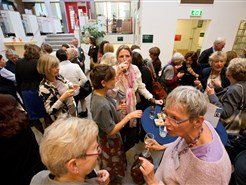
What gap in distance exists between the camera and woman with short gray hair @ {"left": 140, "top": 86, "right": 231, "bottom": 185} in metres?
0.87

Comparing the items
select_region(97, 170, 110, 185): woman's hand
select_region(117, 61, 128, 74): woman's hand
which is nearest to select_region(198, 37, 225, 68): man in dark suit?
select_region(117, 61, 128, 74): woman's hand

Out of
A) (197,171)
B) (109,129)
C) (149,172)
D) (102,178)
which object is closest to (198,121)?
(197,171)

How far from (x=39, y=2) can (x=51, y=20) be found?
3.07 meters

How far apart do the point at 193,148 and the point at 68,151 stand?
29.3 inches

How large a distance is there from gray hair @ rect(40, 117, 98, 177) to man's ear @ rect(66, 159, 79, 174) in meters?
0.02

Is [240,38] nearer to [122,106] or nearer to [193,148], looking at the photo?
[122,106]

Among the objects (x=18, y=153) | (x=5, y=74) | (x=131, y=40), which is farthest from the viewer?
(x=131, y=40)

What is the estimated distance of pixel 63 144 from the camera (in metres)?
0.79

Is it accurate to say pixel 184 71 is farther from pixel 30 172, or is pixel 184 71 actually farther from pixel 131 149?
pixel 30 172

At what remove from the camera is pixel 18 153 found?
1.18m

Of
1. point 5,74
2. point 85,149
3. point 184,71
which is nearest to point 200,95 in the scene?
point 85,149

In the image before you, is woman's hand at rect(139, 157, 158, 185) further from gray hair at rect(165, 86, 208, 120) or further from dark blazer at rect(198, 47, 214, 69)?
dark blazer at rect(198, 47, 214, 69)

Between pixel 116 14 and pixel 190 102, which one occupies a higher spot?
pixel 116 14

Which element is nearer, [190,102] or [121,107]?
[190,102]
